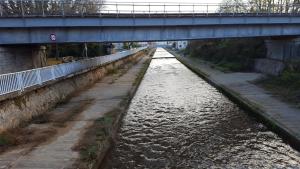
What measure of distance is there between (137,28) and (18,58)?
8.59 meters

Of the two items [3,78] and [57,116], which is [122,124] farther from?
[3,78]

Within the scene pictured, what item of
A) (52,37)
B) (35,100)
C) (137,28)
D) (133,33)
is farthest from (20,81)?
(137,28)

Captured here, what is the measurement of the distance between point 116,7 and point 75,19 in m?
3.31

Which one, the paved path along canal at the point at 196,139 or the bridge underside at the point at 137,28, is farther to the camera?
the bridge underside at the point at 137,28

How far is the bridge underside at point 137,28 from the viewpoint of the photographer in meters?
22.4

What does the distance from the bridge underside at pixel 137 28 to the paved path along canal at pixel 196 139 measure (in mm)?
5334

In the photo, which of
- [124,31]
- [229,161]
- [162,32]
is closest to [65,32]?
[124,31]

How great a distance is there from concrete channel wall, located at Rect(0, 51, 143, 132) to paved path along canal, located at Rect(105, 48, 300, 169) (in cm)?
373

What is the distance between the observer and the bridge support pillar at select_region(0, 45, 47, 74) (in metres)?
24.6

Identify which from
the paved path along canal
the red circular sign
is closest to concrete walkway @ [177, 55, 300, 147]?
the paved path along canal

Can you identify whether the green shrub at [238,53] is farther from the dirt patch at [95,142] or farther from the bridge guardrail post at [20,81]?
the bridge guardrail post at [20,81]

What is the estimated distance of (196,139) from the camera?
1379cm

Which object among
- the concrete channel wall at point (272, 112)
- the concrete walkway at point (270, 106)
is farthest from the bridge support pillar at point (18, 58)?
the concrete channel wall at point (272, 112)

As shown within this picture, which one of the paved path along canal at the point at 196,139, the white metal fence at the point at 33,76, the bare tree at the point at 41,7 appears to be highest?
the bare tree at the point at 41,7
